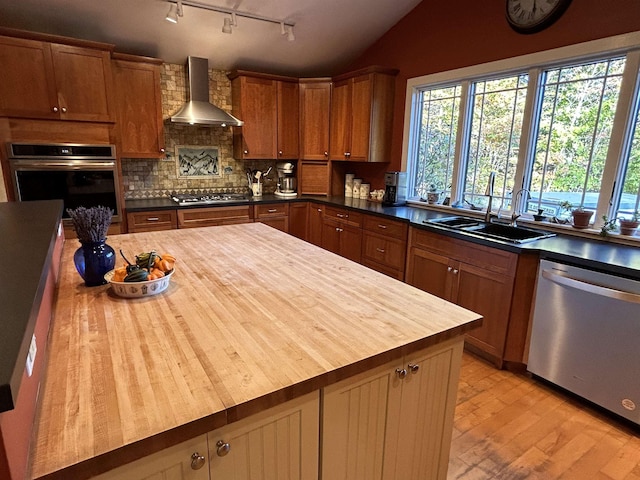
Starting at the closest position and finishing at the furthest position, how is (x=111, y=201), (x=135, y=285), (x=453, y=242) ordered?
1. (x=135, y=285)
2. (x=453, y=242)
3. (x=111, y=201)

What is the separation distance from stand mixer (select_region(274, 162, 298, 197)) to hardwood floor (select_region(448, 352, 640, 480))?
3.01 metres

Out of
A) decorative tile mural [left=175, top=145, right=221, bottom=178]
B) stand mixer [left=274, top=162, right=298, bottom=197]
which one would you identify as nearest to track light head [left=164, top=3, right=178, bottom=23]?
decorative tile mural [left=175, top=145, right=221, bottom=178]

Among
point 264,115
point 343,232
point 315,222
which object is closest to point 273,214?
point 315,222

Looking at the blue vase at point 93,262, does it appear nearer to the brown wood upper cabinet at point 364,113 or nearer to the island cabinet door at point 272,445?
the island cabinet door at point 272,445

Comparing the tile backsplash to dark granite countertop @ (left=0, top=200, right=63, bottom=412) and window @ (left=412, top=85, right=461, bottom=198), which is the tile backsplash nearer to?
window @ (left=412, top=85, right=461, bottom=198)

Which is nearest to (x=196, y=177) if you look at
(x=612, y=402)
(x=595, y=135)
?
(x=595, y=135)

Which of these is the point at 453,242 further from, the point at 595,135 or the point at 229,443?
the point at 229,443

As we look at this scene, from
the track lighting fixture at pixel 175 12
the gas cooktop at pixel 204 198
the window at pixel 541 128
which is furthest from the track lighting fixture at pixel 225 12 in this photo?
the gas cooktop at pixel 204 198

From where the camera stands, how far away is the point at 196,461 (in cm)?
83

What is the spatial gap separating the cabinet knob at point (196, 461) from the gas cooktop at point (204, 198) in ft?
10.6

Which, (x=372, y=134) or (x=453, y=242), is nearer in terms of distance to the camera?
(x=453, y=242)

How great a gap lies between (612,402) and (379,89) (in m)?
3.31

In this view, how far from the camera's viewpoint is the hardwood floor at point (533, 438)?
176cm

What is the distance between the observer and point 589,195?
2666 mm
